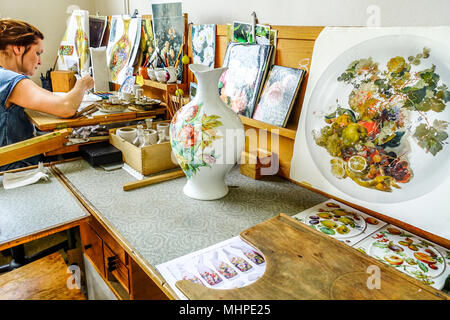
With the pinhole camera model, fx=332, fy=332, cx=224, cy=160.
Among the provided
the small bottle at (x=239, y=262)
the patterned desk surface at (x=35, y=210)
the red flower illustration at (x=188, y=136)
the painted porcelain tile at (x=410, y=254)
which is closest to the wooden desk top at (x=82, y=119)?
the patterned desk surface at (x=35, y=210)

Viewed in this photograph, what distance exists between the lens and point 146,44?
1838 mm

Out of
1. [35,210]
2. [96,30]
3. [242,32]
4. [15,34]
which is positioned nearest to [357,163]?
[242,32]

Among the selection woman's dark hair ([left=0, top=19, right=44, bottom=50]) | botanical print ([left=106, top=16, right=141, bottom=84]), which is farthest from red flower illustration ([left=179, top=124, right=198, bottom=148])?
woman's dark hair ([left=0, top=19, right=44, bottom=50])

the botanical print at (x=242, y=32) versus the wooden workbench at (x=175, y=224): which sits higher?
the botanical print at (x=242, y=32)

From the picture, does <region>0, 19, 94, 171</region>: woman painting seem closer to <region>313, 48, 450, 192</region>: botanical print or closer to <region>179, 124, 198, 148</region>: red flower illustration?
<region>179, 124, 198, 148</region>: red flower illustration

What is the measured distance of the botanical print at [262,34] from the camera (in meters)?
1.15

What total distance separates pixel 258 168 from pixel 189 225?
397mm

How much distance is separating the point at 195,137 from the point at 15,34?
4.37 ft

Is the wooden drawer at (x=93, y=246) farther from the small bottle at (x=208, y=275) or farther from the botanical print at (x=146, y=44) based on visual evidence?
the botanical print at (x=146, y=44)

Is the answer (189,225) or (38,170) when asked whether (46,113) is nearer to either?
(38,170)

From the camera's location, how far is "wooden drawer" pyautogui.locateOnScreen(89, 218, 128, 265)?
1045mm

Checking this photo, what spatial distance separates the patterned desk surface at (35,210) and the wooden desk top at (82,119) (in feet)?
1.06
